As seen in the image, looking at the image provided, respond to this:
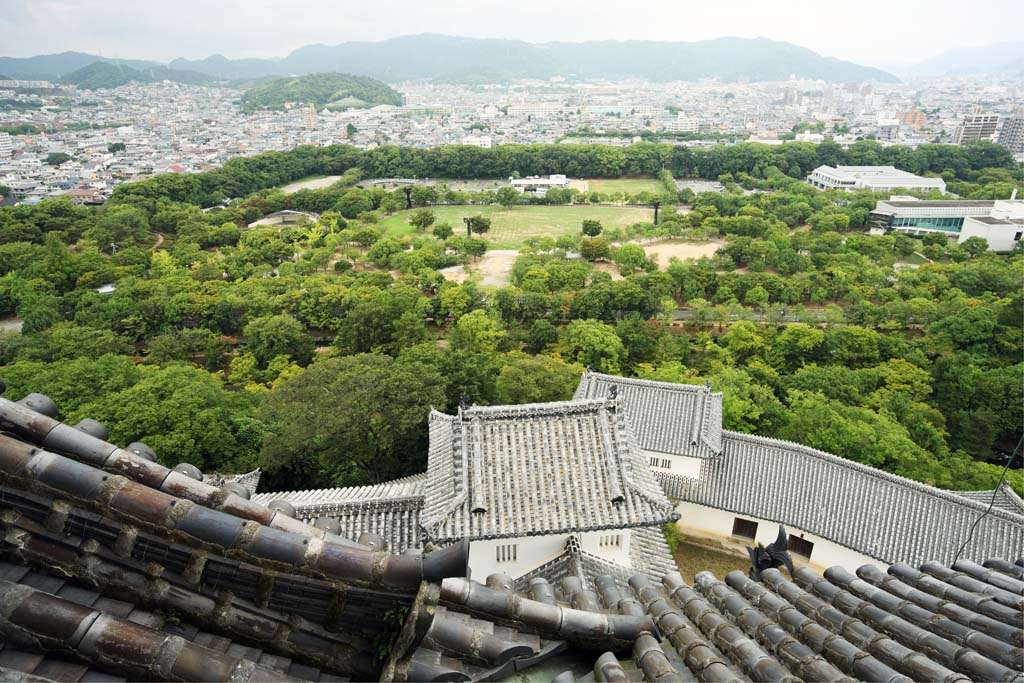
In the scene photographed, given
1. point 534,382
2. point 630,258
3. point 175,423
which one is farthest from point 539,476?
point 630,258

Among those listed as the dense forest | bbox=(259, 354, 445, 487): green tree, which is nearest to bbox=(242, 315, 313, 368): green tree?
the dense forest

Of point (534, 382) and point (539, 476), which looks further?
point (534, 382)

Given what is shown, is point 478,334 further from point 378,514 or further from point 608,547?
point 608,547

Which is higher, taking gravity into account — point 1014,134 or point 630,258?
point 1014,134

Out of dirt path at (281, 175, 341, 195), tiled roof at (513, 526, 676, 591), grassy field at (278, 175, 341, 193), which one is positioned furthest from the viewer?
grassy field at (278, 175, 341, 193)

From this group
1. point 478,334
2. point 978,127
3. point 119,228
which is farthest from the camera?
point 978,127

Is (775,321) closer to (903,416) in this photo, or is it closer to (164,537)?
(903,416)

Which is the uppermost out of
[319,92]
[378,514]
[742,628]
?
[319,92]

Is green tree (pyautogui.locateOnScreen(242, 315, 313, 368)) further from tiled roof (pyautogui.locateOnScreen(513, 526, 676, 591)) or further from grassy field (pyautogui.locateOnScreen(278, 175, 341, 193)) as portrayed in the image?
grassy field (pyautogui.locateOnScreen(278, 175, 341, 193))
